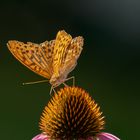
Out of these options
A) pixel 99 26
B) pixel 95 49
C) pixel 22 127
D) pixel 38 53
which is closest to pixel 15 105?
pixel 22 127

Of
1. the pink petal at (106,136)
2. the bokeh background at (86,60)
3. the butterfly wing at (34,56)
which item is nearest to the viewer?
the pink petal at (106,136)

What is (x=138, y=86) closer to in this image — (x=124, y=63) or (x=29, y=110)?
(x=124, y=63)

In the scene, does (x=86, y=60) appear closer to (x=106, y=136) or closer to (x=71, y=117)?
(x=71, y=117)

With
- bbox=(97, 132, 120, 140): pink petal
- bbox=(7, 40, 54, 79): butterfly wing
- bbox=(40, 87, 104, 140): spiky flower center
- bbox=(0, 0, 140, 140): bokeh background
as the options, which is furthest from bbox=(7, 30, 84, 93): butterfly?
bbox=(0, 0, 140, 140): bokeh background

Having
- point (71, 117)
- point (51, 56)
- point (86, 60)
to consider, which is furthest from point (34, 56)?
point (86, 60)

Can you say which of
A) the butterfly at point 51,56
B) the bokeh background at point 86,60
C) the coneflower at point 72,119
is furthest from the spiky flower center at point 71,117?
the bokeh background at point 86,60

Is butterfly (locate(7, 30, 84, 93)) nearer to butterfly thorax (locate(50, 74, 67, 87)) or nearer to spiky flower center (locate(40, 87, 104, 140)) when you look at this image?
butterfly thorax (locate(50, 74, 67, 87))

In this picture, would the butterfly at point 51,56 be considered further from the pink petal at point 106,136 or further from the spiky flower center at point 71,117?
the pink petal at point 106,136
